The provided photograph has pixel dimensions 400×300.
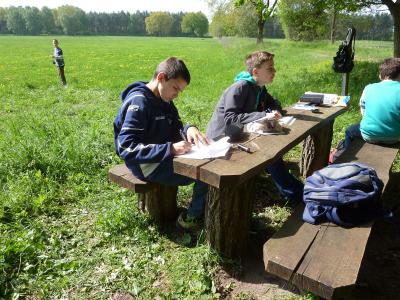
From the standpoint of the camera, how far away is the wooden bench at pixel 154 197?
313 cm

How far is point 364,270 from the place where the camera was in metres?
2.89

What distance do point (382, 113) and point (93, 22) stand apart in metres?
122

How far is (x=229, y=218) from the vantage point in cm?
284

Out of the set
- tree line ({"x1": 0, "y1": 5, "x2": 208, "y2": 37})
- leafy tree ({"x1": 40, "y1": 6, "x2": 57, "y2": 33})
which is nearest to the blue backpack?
tree line ({"x1": 0, "y1": 5, "x2": 208, "y2": 37})

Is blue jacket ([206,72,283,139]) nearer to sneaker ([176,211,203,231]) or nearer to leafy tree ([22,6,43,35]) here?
sneaker ([176,211,203,231])

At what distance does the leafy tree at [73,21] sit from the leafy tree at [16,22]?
10.4 meters

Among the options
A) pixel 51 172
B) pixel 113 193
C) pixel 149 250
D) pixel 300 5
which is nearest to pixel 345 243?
pixel 149 250

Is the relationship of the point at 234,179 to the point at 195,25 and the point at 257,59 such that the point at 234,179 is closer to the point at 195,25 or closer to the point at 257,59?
the point at 257,59

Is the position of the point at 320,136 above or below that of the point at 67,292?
above

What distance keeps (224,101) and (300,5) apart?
1394 cm

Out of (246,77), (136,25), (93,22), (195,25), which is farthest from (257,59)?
(136,25)

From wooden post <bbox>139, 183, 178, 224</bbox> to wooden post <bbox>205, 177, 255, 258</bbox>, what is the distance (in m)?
0.67

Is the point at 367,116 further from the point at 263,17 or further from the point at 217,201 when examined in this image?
the point at 263,17

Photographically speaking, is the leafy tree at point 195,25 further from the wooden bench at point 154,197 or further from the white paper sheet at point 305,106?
the wooden bench at point 154,197
